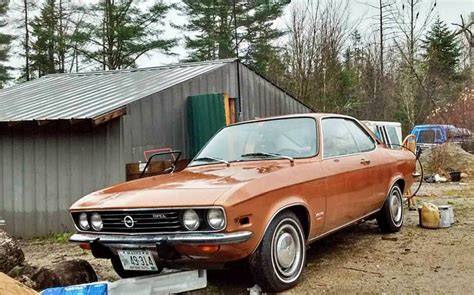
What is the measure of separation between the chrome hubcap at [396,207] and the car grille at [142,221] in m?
3.50

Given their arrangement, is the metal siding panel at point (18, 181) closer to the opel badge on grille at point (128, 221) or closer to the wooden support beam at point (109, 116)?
the wooden support beam at point (109, 116)

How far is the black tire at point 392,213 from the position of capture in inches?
237

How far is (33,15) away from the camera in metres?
26.6

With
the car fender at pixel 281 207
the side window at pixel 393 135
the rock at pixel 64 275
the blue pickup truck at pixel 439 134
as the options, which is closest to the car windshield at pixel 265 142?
the car fender at pixel 281 207

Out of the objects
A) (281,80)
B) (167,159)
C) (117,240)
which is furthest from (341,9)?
(117,240)

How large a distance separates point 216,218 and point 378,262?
90.1 inches

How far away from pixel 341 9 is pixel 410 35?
19.8 ft

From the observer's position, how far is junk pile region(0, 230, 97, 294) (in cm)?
419

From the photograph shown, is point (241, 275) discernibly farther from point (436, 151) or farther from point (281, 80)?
point (281, 80)

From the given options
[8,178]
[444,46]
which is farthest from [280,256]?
[444,46]

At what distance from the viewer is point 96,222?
13.0 ft

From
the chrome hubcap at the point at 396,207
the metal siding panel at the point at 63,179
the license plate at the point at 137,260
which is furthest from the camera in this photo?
the metal siding panel at the point at 63,179

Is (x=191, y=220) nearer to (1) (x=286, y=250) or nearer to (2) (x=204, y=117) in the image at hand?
(1) (x=286, y=250)

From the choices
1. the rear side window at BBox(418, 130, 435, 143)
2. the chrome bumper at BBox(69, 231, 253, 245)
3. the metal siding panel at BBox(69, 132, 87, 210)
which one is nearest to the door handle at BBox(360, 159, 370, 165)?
the chrome bumper at BBox(69, 231, 253, 245)
